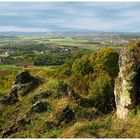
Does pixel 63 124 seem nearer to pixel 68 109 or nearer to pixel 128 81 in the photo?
pixel 68 109

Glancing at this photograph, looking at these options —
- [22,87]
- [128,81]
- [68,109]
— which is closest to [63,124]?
[68,109]

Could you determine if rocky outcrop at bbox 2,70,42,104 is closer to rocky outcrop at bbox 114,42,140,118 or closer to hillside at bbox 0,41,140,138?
hillside at bbox 0,41,140,138

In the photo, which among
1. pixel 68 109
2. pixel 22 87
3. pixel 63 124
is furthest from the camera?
pixel 22 87

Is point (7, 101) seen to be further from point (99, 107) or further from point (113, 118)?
point (113, 118)

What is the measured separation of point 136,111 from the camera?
713 inches

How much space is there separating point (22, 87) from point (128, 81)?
915 centimetres

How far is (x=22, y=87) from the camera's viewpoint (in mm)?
25891

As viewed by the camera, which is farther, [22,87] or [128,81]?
[22,87]

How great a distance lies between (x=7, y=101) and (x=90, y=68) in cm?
946

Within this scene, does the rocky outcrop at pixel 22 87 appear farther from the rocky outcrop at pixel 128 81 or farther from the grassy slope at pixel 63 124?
the rocky outcrop at pixel 128 81

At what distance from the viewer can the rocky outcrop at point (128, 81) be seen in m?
18.7

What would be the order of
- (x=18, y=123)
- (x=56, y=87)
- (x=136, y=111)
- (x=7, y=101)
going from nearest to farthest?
(x=136, y=111) → (x=18, y=123) → (x=56, y=87) → (x=7, y=101)

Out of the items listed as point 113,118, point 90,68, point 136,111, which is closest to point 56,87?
point 113,118

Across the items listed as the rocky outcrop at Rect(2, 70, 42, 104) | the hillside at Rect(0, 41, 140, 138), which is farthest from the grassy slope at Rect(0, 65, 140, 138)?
the rocky outcrop at Rect(2, 70, 42, 104)
